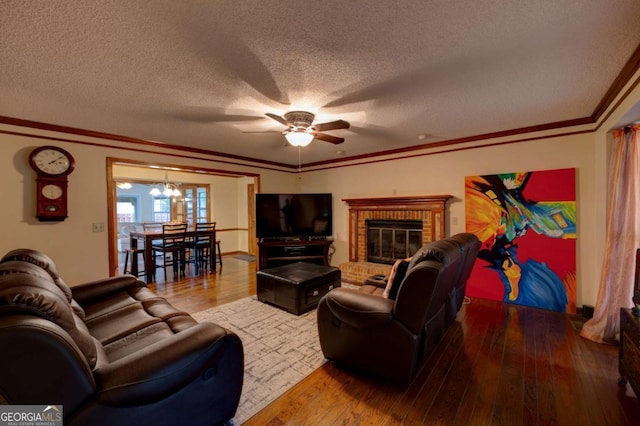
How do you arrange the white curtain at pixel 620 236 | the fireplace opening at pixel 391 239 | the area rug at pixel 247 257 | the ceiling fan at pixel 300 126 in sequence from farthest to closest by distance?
1. the area rug at pixel 247 257
2. the fireplace opening at pixel 391 239
3. the ceiling fan at pixel 300 126
4. the white curtain at pixel 620 236

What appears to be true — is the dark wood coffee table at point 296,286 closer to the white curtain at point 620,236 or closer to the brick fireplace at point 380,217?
the brick fireplace at point 380,217

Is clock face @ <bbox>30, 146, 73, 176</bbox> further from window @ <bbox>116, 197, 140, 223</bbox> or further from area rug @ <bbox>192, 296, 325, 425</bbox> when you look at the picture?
window @ <bbox>116, 197, 140, 223</bbox>

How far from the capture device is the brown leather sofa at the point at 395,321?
70.9 inches

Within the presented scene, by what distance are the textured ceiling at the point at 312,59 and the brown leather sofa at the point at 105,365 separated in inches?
55.8

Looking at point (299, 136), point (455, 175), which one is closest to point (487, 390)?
point (299, 136)

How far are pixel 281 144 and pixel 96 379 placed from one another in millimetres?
3699

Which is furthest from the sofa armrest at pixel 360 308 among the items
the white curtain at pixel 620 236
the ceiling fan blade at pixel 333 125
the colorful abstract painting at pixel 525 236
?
the colorful abstract painting at pixel 525 236

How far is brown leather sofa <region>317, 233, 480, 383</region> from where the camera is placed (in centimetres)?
180

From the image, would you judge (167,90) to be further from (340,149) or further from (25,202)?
(340,149)

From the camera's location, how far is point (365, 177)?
530cm

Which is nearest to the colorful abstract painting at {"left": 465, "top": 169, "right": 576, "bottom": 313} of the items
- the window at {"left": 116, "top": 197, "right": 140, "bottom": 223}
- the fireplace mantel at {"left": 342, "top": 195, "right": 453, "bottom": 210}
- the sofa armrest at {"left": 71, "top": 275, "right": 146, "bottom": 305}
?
the fireplace mantel at {"left": 342, "top": 195, "right": 453, "bottom": 210}

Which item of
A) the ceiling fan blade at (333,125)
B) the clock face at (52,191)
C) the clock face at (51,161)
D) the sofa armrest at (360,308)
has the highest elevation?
the ceiling fan blade at (333,125)

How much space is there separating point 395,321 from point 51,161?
435 cm

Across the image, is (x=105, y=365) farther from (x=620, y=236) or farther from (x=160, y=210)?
(x=160, y=210)
